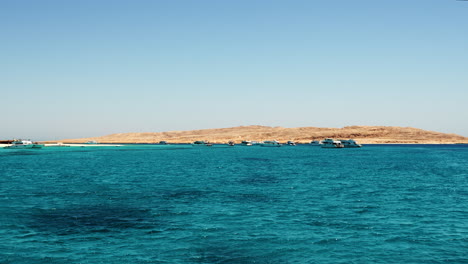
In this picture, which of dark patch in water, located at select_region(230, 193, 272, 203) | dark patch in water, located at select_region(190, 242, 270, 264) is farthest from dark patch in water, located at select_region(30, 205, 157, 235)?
dark patch in water, located at select_region(230, 193, 272, 203)

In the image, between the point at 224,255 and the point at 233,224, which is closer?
the point at 224,255

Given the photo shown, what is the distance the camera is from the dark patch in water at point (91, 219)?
30797 millimetres

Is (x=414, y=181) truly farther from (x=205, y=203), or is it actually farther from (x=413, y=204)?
(x=205, y=203)

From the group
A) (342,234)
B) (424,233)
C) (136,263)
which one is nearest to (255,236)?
(342,234)

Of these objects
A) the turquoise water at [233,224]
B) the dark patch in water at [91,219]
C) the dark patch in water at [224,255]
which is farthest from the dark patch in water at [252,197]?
the dark patch in water at [224,255]

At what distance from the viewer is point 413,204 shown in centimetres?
4269

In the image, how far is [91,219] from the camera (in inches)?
1337

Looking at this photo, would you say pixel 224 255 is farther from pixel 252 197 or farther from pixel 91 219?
pixel 252 197

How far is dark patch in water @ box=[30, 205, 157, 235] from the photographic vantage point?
3080 centimetres

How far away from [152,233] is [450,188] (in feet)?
149

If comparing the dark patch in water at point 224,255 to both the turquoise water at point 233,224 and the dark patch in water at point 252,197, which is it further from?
the dark patch in water at point 252,197

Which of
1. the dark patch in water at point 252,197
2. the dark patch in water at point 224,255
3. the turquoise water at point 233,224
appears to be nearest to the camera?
the dark patch in water at point 224,255

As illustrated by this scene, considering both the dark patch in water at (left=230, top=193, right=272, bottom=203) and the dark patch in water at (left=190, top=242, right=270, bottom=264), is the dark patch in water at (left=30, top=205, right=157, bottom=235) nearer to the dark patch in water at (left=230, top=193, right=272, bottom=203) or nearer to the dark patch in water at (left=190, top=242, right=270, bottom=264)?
the dark patch in water at (left=190, top=242, right=270, bottom=264)

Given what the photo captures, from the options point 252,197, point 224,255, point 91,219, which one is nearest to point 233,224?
point 224,255
